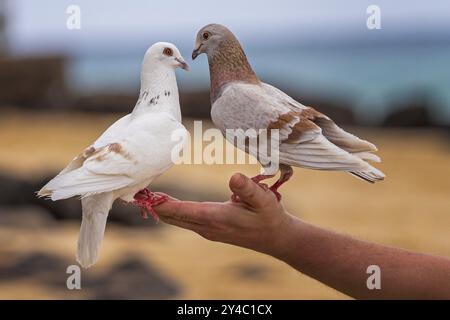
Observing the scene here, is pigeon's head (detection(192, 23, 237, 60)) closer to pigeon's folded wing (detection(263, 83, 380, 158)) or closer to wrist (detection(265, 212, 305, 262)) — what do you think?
pigeon's folded wing (detection(263, 83, 380, 158))

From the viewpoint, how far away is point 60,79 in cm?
2116

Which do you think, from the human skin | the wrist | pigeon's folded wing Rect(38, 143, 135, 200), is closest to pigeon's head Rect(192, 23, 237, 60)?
pigeon's folded wing Rect(38, 143, 135, 200)

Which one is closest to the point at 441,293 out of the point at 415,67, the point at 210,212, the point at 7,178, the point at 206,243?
the point at 210,212

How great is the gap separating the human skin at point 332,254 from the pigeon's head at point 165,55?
90 centimetres

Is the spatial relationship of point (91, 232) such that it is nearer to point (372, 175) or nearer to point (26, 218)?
point (372, 175)

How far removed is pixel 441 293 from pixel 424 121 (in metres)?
15.9

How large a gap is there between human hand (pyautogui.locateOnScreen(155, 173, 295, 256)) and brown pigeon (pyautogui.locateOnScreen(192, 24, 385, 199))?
377 mm

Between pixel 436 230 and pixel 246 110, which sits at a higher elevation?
pixel 246 110

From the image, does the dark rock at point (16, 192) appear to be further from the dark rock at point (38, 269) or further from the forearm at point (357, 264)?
the forearm at point (357, 264)

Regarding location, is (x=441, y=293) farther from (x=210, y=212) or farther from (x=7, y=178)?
(x=7, y=178)

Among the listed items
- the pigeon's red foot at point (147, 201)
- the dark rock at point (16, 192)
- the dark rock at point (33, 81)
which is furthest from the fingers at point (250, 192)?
the dark rock at point (33, 81)

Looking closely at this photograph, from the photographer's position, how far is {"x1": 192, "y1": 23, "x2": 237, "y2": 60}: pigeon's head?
8.60ft

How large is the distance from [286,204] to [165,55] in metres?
9.96

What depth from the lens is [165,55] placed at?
278 centimetres
